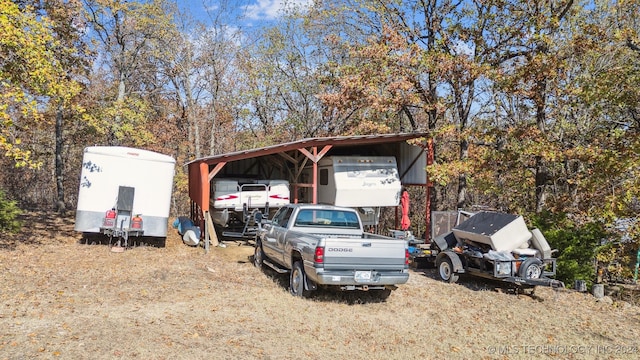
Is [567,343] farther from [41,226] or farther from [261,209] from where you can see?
[41,226]

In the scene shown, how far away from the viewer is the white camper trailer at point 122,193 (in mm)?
12578

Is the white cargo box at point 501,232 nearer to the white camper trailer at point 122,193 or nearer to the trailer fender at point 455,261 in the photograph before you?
the trailer fender at point 455,261

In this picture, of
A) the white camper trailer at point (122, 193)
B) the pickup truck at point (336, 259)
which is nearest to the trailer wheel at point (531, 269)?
the pickup truck at point (336, 259)

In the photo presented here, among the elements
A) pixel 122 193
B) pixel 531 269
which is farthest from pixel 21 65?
pixel 531 269

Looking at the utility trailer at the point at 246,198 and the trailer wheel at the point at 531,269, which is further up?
the utility trailer at the point at 246,198

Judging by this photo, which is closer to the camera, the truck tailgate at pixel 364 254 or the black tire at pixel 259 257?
the truck tailgate at pixel 364 254

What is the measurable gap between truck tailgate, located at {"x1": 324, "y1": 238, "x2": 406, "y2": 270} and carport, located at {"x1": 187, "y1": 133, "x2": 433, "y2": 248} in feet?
20.6

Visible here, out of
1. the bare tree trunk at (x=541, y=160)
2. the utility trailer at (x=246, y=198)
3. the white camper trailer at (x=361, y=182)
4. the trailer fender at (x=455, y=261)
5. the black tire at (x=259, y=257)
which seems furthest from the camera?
the utility trailer at (x=246, y=198)

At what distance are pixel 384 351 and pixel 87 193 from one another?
389 inches

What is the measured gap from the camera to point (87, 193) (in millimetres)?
12578

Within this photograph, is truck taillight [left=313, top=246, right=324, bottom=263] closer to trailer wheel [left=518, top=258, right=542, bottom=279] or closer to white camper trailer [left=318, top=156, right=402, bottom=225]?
trailer wheel [left=518, top=258, right=542, bottom=279]

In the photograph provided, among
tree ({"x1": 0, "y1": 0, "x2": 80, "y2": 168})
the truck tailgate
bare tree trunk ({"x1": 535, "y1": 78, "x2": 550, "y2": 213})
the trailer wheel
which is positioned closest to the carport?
bare tree trunk ({"x1": 535, "y1": 78, "x2": 550, "y2": 213})

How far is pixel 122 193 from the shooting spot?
42.1 ft

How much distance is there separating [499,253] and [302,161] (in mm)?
9731
